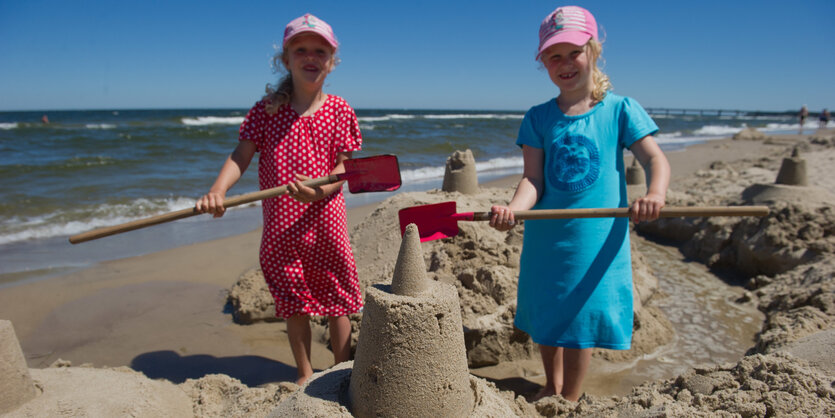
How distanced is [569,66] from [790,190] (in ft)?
17.2

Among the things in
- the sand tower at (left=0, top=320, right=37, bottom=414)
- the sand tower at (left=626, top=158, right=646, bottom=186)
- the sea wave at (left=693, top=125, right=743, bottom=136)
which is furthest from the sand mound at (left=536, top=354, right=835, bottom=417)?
the sea wave at (left=693, top=125, right=743, bottom=136)

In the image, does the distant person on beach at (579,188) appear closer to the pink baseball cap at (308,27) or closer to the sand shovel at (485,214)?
the sand shovel at (485,214)

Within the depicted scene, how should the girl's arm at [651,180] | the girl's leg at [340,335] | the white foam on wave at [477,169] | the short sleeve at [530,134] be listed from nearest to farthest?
1. the girl's arm at [651,180]
2. the short sleeve at [530,134]
3. the girl's leg at [340,335]
4. the white foam on wave at [477,169]

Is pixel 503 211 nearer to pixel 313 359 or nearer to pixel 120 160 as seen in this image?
pixel 313 359

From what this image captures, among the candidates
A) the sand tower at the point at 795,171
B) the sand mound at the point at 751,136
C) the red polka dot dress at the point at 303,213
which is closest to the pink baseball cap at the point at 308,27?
the red polka dot dress at the point at 303,213

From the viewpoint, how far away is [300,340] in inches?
97.4

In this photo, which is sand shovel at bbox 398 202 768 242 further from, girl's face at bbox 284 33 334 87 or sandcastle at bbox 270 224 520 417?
girl's face at bbox 284 33 334 87

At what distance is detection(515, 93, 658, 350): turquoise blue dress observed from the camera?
2.12 m

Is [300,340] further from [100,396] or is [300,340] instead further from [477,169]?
[477,169]

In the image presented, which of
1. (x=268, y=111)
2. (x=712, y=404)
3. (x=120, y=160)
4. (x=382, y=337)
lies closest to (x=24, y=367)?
(x=268, y=111)

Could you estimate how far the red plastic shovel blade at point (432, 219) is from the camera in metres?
1.92

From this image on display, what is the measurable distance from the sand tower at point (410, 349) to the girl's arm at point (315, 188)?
2.65 ft

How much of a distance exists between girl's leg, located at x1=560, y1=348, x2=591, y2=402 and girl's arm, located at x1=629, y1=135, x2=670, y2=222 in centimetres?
68

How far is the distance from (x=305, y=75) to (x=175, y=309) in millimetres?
2418
